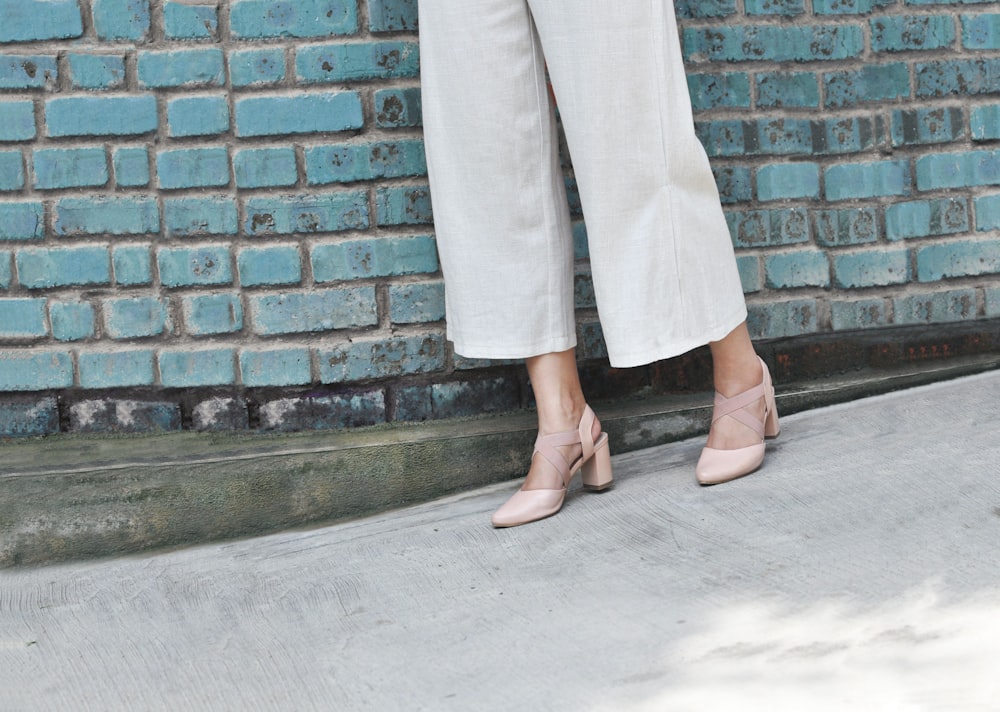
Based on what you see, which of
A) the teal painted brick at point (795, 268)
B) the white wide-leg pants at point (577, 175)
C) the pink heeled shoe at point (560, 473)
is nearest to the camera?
the white wide-leg pants at point (577, 175)

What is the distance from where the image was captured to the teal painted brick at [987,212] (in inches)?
80.0

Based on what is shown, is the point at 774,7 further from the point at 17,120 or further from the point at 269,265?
the point at 17,120

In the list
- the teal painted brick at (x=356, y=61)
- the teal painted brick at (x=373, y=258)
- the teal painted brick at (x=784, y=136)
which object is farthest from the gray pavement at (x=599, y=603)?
the teal painted brick at (x=356, y=61)

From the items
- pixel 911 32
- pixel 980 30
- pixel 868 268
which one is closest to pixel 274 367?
pixel 868 268

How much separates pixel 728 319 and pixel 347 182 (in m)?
0.76

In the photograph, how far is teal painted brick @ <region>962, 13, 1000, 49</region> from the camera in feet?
6.50

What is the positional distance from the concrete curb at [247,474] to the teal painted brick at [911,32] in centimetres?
71

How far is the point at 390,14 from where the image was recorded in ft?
5.93

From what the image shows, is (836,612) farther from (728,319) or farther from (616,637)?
(728,319)

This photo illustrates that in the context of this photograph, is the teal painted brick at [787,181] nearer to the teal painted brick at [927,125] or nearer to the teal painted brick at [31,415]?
the teal painted brick at [927,125]

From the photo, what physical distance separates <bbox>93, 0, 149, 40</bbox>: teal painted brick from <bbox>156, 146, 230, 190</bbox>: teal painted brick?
0.22 m

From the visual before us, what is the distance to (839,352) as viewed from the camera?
2023mm

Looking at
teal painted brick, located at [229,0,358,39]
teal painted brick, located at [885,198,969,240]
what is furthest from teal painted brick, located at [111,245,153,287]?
teal painted brick, located at [885,198,969,240]

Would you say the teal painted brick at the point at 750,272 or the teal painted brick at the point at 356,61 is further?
the teal painted brick at the point at 750,272
